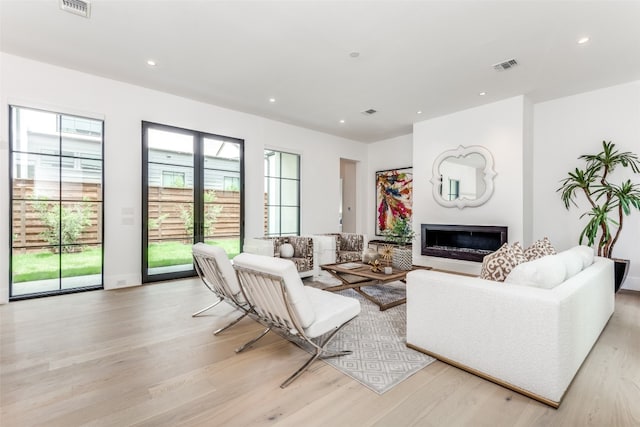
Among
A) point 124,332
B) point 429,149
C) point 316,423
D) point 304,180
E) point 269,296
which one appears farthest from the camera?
point 304,180

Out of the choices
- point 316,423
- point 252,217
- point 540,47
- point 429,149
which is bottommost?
point 316,423

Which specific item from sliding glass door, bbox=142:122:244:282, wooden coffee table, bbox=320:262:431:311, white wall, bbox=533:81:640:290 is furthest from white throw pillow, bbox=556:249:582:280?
sliding glass door, bbox=142:122:244:282

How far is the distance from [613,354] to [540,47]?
3.28m

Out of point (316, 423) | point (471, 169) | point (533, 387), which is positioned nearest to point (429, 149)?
point (471, 169)

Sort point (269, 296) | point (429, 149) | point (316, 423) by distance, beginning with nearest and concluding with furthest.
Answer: point (316, 423) → point (269, 296) → point (429, 149)

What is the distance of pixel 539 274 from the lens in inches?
77.4

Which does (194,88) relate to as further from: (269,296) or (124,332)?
(269,296)

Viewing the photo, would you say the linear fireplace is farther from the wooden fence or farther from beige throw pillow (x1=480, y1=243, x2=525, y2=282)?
the wooden fence

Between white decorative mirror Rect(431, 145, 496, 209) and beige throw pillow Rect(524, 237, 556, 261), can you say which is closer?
beige throw pillow Rect(524, 237, 556, 261)

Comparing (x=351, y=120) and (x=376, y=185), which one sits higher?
(x=351, y=120)

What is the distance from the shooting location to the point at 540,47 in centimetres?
345

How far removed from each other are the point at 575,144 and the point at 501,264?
421cm

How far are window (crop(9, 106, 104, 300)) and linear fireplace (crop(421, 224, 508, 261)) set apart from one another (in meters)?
5.80

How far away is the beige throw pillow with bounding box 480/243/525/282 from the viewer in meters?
2.26
